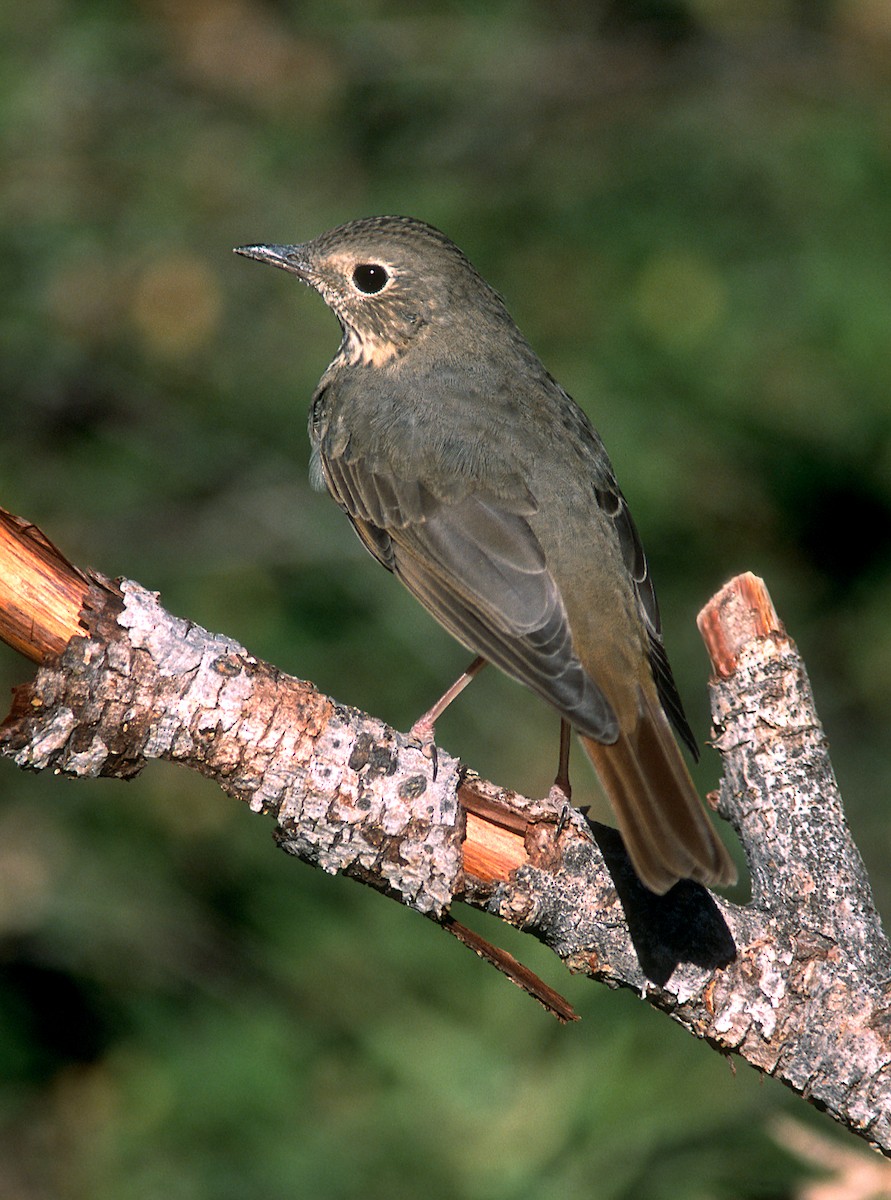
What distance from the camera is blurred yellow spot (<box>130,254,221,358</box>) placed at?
7965 millimetres

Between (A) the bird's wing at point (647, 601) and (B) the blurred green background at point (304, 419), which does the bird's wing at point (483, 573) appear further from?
(B) the blurred green background at point (304, 419)

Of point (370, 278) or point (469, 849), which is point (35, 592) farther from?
point (370, 278)

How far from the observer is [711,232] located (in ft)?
27.5

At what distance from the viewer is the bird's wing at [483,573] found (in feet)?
13.0

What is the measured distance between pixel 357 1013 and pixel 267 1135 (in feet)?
1.96

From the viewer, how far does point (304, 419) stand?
775 cm

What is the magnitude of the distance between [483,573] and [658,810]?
1069 mm

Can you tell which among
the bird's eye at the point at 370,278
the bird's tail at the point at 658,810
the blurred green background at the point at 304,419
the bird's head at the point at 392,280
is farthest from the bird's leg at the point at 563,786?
the bird's eye at the point at 370,278

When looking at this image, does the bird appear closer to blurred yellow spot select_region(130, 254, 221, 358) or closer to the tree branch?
the tree branch

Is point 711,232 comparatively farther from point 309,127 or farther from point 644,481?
point 309,127

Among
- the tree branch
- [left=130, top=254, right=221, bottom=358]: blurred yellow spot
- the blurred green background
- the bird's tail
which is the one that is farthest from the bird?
[left=130, top=254, right=221, bottom=358]: blurred yellow spot

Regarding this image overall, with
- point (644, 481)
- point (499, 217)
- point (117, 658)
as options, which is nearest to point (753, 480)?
point (644, 481)

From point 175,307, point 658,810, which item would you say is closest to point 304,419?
point 175,307

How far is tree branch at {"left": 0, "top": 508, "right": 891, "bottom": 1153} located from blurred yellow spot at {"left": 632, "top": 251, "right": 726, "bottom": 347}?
4.69m
